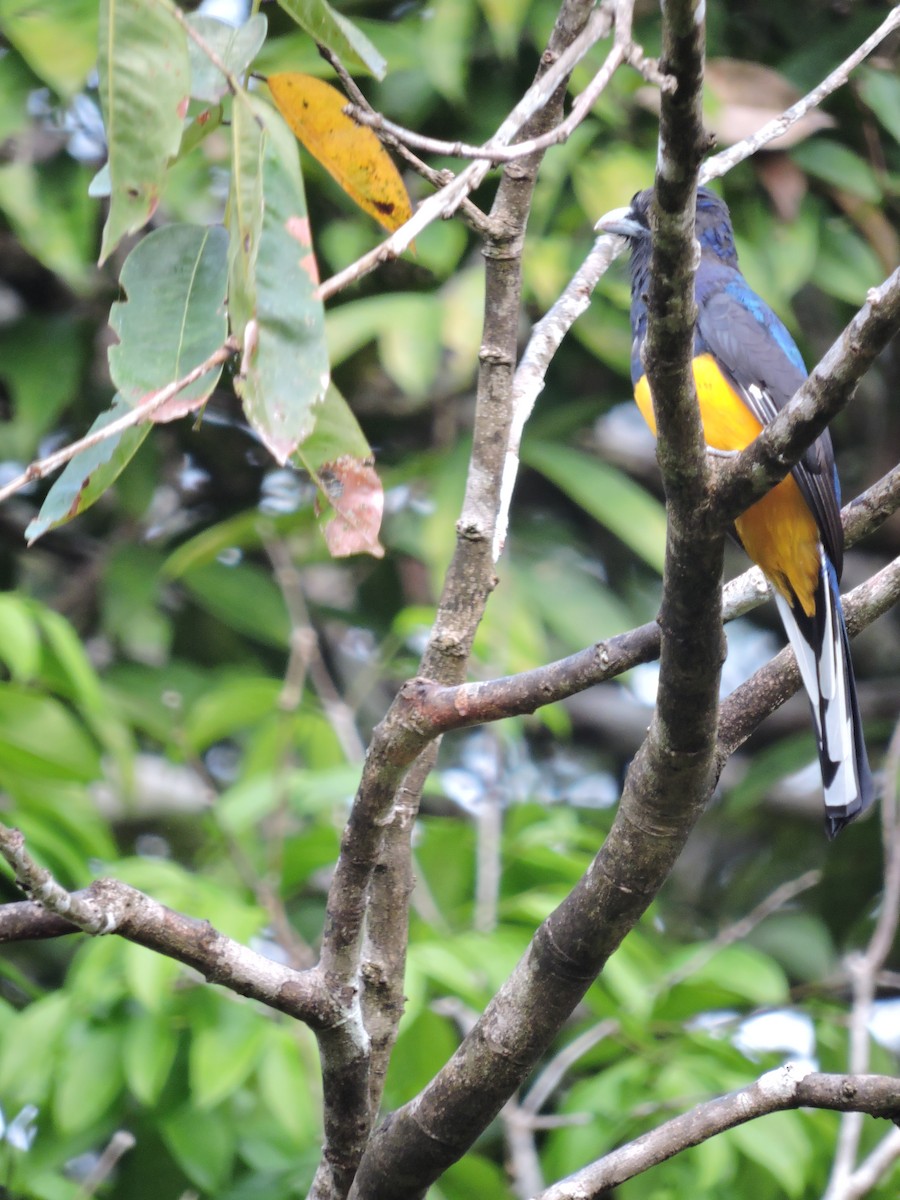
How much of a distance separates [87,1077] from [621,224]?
211 cm

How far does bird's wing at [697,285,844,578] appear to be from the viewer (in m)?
2.74

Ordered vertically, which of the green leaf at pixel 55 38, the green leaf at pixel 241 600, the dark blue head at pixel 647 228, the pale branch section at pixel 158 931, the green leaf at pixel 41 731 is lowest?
the pale branch section at pixel 158 931

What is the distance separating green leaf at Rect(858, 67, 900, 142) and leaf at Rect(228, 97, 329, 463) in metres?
3.15

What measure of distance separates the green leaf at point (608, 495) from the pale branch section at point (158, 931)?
2349 millimetres

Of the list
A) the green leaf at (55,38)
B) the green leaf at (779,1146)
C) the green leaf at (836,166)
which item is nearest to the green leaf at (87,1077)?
the green leaf at (779,1146)

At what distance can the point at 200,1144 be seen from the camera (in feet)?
8.93

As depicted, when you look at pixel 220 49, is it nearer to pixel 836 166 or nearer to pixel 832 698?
pixel 832 698

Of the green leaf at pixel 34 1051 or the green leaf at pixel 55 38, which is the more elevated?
the green leaf at pixel 55 38

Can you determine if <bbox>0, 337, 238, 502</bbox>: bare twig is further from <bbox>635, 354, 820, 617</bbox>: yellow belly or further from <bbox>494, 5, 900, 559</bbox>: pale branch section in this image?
<bbox>635, 354, 820, 617</bbox>: yellow belly

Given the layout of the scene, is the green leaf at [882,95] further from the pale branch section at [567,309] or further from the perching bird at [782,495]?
the pale branch section at [567,309]

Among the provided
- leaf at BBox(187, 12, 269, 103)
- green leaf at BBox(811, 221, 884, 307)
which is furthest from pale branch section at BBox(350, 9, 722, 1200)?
green leaf at BBox(811, 221, 884, 307)

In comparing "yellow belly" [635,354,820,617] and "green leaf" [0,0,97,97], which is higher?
"green leaf" [0,0,97,97]

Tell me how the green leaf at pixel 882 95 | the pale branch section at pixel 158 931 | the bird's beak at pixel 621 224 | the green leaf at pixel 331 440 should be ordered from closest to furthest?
the pale branch section at pixel 158 931, the green leaf at pixel 331 440, the bird's beak at pixel 621 224, the green leaf at pixel 882 95

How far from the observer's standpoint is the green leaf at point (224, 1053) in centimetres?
247
